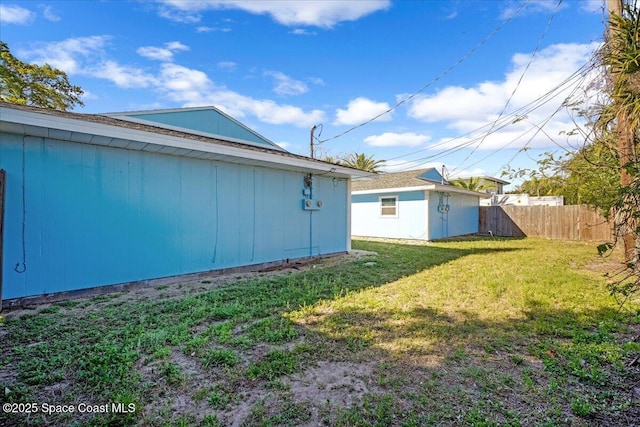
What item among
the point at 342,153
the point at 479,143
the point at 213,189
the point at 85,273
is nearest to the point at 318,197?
the point at 213,189

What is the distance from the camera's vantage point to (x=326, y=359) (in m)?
2.80

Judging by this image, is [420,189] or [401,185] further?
[401,185]

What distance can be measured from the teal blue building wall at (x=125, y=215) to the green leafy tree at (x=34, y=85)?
1447 cm

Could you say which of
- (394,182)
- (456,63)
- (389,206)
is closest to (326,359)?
(456,63)

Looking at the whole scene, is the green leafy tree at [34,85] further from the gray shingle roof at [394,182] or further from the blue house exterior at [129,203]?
the gray shingle roof at [394,182]

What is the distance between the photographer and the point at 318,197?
8.24 meters

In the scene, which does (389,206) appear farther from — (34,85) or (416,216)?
(34,85)

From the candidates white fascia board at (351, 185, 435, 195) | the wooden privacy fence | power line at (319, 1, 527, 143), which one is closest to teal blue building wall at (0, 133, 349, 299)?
white fascia board at (351, 185, 435, 195)

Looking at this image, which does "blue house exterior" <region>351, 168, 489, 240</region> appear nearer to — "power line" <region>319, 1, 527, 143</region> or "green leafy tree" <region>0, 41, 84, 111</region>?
"power line" <region>319, 1, 527, 143</region>

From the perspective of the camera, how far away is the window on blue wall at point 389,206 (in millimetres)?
13883

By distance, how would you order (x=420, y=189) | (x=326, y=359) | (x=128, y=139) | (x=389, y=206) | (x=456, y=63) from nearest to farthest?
(x=326, y=359) → (x=128, y=139) → (x=456, y=63) → (x=420, y=189) → (x=389, y=206)

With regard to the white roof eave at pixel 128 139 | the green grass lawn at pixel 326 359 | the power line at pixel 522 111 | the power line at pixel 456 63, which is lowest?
the green grass lawn at pixel 326 359

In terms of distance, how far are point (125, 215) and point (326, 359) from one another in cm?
412

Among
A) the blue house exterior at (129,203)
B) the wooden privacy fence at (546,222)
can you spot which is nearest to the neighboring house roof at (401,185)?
the wooden privacy fence at (546,222)
